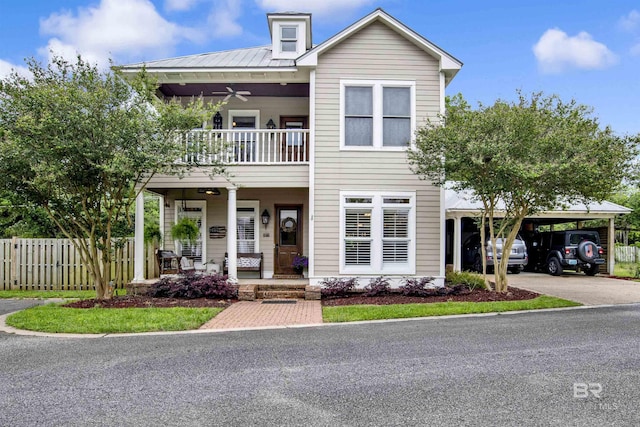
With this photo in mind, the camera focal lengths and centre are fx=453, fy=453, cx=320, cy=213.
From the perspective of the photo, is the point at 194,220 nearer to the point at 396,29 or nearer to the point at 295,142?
the point at 295,142

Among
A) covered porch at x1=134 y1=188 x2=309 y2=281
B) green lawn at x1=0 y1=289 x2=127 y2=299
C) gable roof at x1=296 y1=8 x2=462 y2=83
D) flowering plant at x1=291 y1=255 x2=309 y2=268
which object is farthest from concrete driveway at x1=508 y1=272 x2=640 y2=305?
green lawn at x1=0 y1=289 x2=127 y2=299

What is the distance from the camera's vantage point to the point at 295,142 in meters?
13.2

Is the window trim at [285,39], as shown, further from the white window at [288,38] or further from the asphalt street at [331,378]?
the asphalt street at [331,378]

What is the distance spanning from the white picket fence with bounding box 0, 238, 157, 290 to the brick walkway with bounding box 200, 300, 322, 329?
488 centimetres

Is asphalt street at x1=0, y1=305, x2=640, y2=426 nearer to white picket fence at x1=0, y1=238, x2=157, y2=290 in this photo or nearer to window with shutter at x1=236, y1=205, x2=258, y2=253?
white picket fence at x1=0, y1=238, x2=157, y2=290

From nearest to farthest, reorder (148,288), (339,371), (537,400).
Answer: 1. (537,400)
2. (339,371)
3. (148,288)

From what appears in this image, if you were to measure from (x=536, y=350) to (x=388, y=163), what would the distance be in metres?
6.61

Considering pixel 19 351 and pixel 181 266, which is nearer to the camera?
pixel 19 351

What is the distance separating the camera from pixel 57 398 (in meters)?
4.30

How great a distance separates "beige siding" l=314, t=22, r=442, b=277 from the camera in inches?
458

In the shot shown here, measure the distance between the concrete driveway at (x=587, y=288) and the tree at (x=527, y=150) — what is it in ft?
7.79

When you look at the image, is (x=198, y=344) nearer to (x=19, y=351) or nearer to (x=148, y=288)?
(x=19, y=351)

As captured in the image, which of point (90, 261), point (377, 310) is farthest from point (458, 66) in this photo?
point (90, 261)

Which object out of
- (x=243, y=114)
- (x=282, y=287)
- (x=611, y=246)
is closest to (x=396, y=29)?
(x=243, y=114)
